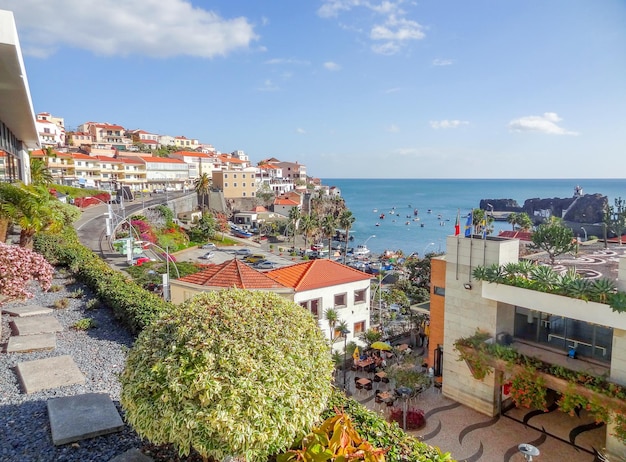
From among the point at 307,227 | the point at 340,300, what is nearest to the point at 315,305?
the point at 340,300

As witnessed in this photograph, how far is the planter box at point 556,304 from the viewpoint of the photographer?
12984 millimetres

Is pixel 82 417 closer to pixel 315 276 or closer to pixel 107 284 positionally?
pixel 107 284

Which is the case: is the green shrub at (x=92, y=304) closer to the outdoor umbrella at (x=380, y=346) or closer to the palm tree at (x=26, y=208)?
the palm tree at (x=26, y=208)

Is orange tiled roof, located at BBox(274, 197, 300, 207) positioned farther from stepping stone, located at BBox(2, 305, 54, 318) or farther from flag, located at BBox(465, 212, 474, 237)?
stepping stone, located at BBox(2, 305, 54, 318)

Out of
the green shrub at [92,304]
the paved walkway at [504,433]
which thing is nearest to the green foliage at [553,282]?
the paved walkway at [504,433]

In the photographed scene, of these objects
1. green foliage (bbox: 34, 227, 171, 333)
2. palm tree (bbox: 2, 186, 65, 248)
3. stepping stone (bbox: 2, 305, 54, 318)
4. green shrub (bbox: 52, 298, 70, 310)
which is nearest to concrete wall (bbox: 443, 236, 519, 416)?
green foliage (bbox: 34, 227, 171, 333)

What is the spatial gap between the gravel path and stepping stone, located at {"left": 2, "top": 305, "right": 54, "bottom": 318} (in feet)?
0.88

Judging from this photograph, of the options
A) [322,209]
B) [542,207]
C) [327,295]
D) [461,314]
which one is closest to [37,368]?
[461,314]

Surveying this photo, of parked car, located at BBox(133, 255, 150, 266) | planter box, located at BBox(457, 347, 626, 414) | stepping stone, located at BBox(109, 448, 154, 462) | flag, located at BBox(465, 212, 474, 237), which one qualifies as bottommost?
parked car, located at BBox(133, 255, 150, 266)

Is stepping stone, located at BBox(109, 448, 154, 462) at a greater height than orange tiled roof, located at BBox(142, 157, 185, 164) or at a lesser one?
lesser

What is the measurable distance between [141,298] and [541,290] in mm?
13832

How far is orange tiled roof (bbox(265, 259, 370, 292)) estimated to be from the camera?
25.5m

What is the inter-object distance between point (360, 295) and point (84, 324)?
59.6 ft

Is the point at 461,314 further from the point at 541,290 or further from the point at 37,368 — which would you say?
the point at 37,368
